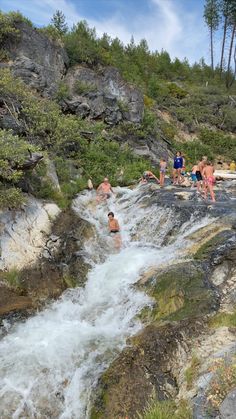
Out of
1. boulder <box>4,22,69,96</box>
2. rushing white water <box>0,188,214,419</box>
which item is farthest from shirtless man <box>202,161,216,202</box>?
boulder <box>4,22,69,96</box>

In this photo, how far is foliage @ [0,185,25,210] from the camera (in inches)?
466

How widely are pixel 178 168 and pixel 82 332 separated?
452 inches

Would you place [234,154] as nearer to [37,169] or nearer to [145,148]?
[145,148]

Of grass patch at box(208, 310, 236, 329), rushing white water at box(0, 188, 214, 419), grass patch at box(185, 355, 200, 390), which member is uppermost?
grass patch at box(208, 310, 236, 329)

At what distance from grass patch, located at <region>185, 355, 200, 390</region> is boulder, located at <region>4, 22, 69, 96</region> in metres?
19.4

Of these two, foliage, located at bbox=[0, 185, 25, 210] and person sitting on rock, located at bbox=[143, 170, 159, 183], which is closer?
foliage, located at bbox=[0, 185, 25, 210]

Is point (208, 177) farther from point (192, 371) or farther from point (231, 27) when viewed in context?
point (231, 27)

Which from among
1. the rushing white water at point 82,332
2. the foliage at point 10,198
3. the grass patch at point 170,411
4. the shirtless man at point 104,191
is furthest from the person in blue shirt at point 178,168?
the grass patch at point 170,411

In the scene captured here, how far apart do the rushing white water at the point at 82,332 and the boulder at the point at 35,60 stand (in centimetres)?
1279

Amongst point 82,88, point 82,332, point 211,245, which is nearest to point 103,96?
point 82,88

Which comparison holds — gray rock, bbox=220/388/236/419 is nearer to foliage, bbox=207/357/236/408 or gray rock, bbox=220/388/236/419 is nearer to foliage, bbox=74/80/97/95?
foliage, bbox=207/357/236/408

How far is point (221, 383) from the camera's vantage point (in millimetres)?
5406

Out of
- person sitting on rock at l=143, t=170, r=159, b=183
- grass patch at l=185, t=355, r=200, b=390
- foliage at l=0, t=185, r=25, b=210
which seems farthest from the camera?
person sitting on rock at l=143, t=170, r=159, b=183

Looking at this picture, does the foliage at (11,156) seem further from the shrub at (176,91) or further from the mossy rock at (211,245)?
the shrub at (176,91)
